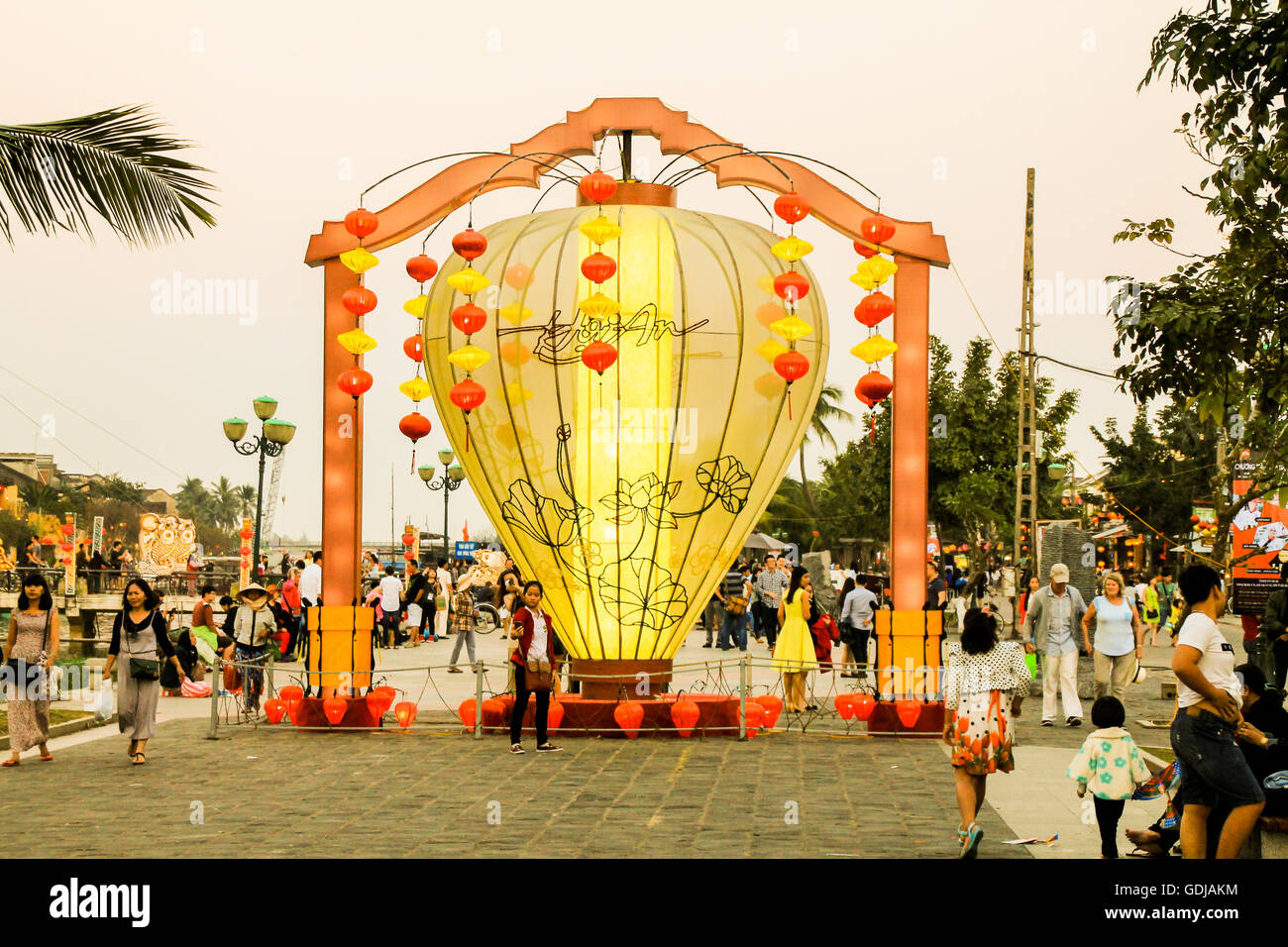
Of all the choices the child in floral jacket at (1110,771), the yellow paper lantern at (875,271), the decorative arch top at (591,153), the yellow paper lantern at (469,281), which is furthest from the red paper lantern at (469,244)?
the child in floral jacket at (1110,771)

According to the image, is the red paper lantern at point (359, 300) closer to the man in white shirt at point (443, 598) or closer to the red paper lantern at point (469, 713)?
the red paper lantern at point (469, 713)

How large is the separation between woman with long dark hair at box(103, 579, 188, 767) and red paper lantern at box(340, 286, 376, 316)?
333 cm

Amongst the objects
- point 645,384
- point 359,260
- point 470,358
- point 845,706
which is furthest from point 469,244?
point 845,706

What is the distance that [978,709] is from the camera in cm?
865

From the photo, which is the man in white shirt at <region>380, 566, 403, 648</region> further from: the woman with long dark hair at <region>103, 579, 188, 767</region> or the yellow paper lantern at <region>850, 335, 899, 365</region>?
the yellow paper lantern at <region>850, 335, 899, 365</region>

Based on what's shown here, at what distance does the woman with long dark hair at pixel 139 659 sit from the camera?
Answer: 501 inches

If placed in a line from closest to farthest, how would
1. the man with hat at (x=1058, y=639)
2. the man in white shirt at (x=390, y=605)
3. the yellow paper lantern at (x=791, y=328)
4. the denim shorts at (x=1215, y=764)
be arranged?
the denim shorts at (x=1215, y=764) → the yellow paper lantern at (x=791, y=328) → the man with hat at (x=1058, y=639) → the man in white shirt at (x=390, y=605)

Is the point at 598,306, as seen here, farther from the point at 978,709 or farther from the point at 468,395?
the point at 978,709

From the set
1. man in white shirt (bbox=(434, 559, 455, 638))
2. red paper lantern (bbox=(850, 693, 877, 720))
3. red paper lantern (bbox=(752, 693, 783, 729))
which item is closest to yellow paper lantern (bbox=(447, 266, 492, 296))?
red paper lantern (bbox=(752, 693, 783, 729))

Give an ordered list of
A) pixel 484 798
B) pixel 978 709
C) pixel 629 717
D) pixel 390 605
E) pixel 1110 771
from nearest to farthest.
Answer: pixel 1110 771 → pixel 978 709 → pixel 484 798 → pixel 629 717 → pixel 390 605

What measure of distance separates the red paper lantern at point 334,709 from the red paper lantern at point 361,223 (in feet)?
15.1

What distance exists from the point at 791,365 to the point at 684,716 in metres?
3.59
